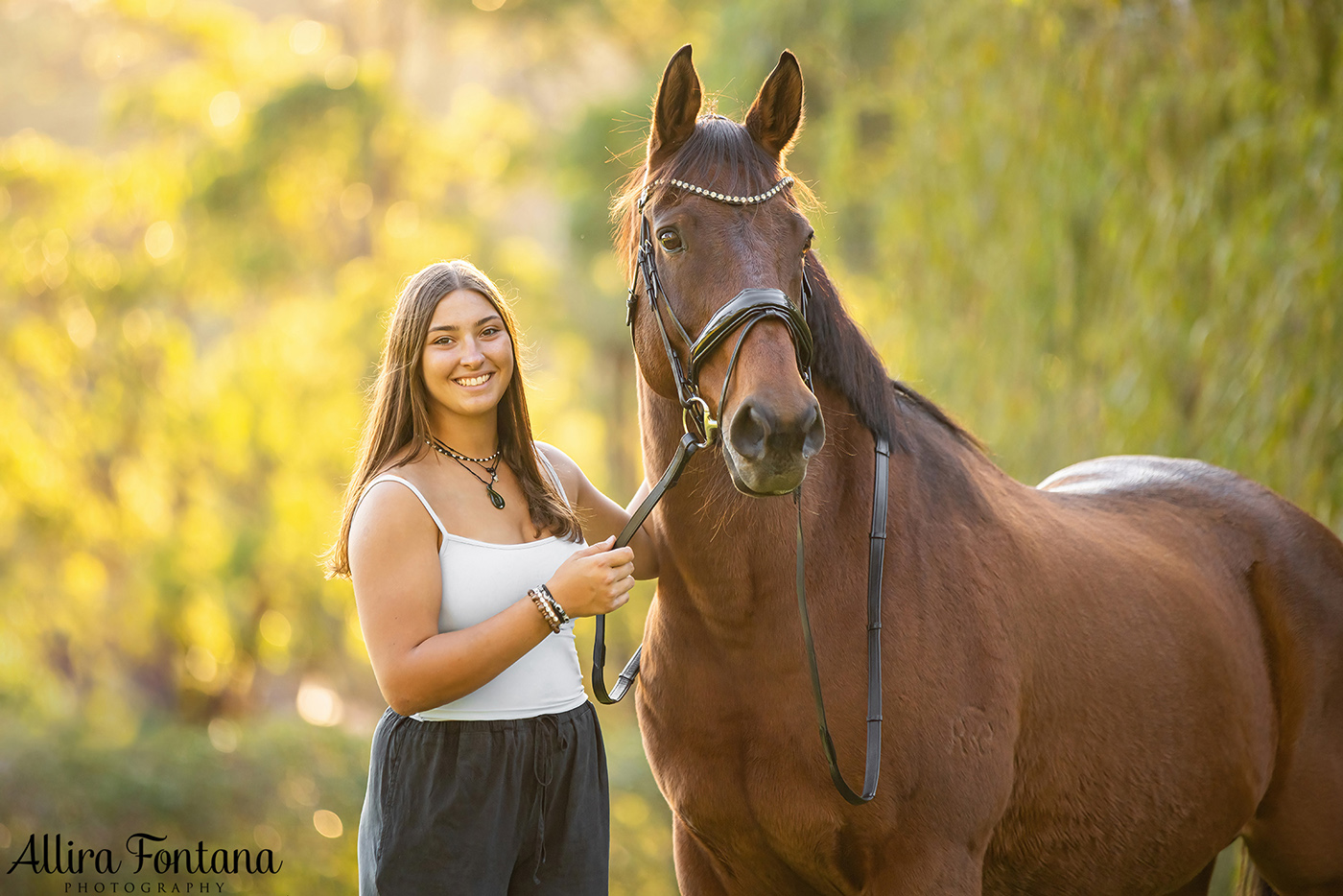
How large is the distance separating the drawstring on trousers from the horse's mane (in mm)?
965

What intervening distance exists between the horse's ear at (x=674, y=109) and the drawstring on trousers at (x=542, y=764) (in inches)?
49.4

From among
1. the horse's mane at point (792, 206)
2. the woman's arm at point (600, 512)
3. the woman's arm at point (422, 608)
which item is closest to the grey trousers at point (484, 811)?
the woman's arm at point (422, 608)

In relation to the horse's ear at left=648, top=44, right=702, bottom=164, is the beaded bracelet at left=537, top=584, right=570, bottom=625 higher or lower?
lower

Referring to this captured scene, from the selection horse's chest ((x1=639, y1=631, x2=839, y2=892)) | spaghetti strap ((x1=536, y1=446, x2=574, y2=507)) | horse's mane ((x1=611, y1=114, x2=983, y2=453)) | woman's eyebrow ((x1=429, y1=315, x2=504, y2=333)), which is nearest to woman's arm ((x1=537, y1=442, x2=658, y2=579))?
spaghetti strap ((x1=536, y1=446, x2=574, y2=507))

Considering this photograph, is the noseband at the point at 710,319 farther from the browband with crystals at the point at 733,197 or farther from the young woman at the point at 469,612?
the young woman at the point at 469,612

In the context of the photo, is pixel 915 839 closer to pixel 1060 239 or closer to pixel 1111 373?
pixel 1111 373

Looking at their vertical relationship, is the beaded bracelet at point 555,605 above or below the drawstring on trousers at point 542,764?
above

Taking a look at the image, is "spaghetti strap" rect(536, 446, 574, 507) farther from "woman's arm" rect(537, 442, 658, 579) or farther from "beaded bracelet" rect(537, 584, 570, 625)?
"beaded bracelet" rect(537, 584, 570, 625)

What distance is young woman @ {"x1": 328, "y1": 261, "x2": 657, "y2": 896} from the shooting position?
207cm

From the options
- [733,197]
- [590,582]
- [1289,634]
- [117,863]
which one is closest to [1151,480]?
[1289,634]

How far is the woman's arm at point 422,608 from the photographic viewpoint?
2.03 metres

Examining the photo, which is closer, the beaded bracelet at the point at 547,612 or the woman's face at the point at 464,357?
the beaded bracelet at the point at 547,612

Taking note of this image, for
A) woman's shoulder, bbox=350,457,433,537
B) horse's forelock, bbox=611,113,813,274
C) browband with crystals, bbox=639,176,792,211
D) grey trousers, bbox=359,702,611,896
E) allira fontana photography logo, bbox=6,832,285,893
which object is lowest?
allira fontana photography logo, bbox=6,832,285,893

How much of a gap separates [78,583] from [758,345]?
→ 41.3 feet
